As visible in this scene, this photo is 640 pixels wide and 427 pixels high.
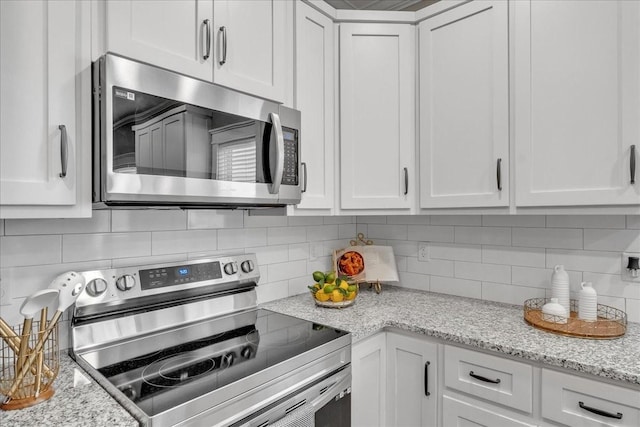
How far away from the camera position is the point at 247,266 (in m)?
1.83

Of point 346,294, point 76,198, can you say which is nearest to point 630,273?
point 346,294

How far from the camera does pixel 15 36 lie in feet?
3.22

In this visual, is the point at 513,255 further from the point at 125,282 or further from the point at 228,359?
the point at 125,282

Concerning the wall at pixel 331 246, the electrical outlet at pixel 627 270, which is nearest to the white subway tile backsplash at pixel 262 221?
the wall at pixel 331 246

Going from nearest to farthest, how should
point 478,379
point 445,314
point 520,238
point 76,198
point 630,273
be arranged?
point 76,198, point 478,379, point 630,273, point 445,314, point 520,238

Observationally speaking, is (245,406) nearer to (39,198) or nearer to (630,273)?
(39,198)

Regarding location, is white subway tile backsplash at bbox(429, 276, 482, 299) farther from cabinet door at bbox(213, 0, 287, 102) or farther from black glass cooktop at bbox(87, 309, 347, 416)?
cabinet door at bbox(213, 0, 287, 102)

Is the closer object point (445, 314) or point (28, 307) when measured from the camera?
point (28, 307)

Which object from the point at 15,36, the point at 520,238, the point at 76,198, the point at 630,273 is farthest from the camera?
the point at 520,238

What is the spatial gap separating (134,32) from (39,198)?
1.85 ft

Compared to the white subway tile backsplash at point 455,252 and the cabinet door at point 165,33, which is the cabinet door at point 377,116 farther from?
the cabinet door at point 165,33

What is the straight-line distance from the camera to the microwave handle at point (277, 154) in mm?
1472

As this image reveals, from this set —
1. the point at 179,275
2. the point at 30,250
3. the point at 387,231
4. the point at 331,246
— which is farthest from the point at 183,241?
the point at 387,231

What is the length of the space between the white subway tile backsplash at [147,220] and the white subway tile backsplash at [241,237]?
0.20 m
